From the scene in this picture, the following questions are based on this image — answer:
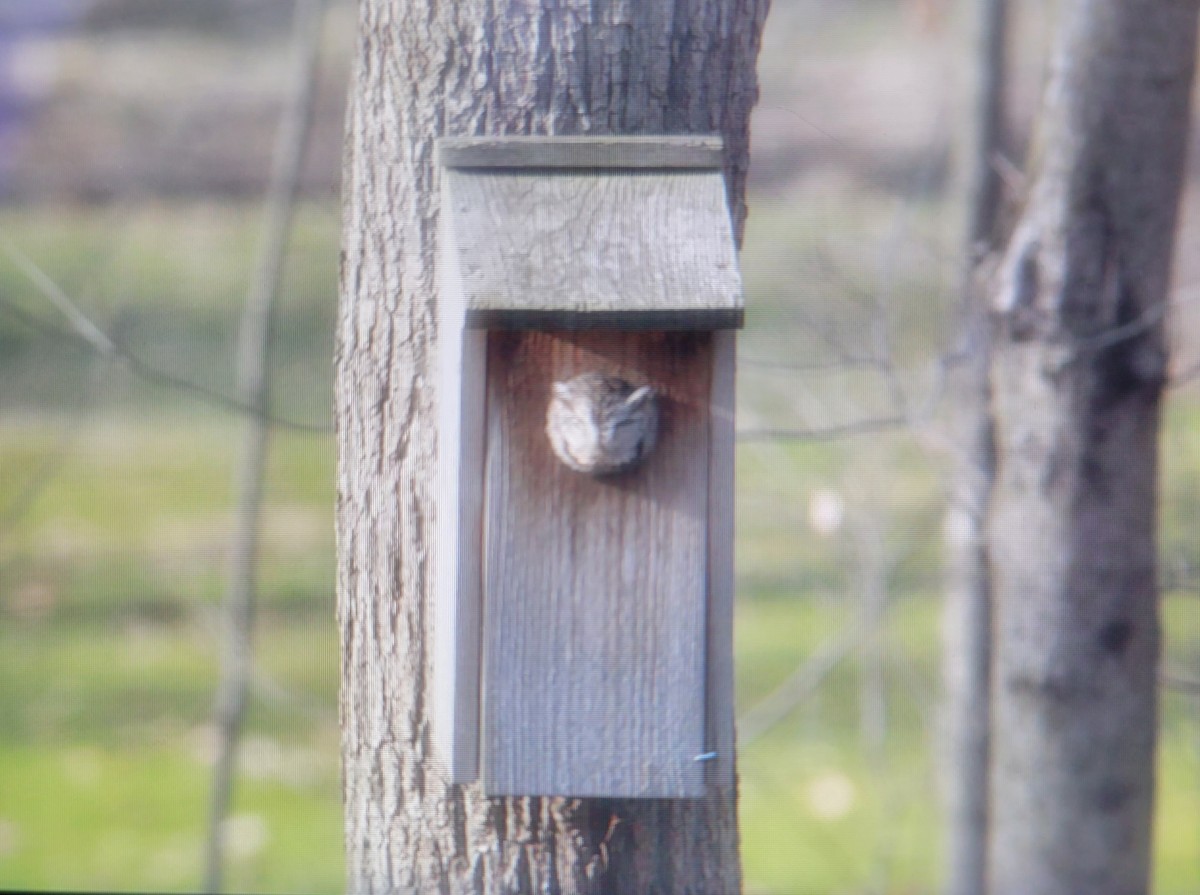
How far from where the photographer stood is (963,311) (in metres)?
2.47

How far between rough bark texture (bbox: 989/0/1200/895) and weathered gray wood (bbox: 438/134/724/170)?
3.47ft

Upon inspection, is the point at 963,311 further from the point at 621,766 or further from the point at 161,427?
the point at 161,427

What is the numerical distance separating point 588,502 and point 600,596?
3.4 inches

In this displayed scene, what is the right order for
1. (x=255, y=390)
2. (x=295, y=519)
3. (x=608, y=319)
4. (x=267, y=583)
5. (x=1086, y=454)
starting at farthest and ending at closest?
(x=295, y=519)
(x=267, y=583)
(x=255, y=390)
(x=1086, y=454)
(x=608, y=319)

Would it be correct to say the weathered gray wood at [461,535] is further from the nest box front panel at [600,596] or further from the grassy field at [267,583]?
the grassy field at [267,583]

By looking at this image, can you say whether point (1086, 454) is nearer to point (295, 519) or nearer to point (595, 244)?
point (595, 244)

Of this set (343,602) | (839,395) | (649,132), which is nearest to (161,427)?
(839,395)

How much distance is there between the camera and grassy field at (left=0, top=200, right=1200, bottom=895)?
3191mm

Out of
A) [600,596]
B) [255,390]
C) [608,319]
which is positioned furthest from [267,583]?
[608,319]

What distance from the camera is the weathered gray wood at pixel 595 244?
4.02 ft

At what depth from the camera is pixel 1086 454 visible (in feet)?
7.30

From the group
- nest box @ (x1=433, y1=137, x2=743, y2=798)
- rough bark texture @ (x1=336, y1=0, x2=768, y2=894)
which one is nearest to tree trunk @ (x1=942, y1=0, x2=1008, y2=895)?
rough bark texture @ (x1=336, y1=0, x2=768, y2=894)

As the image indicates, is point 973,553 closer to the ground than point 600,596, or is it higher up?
higher up

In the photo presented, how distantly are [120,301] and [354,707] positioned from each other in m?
2.06
